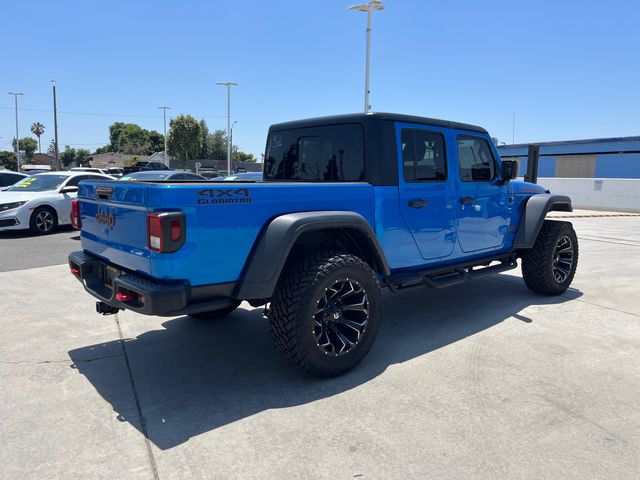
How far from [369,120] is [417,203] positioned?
81 cm

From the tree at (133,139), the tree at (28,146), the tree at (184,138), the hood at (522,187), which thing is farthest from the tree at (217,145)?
the hood at (522,187)

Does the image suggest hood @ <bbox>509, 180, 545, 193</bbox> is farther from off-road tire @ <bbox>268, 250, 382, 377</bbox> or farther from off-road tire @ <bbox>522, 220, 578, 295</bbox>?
off-road tire @ <bbox>268, 250, 382, 377</bbox>

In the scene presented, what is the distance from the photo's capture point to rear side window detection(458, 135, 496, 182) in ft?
15.8

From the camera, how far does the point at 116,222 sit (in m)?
3.31

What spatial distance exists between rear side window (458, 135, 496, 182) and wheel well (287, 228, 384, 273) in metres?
1.46

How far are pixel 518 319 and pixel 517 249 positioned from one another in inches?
39.0

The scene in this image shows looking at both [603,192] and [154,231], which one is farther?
[603,192]

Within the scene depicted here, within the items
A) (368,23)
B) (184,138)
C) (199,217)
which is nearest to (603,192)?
(368,23)

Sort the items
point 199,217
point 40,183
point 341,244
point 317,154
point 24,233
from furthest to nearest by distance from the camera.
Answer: point 40,183, point 24,233, point 317,154, point 341,244, point 199,217

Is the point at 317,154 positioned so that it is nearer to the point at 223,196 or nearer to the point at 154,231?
the point at 223,196

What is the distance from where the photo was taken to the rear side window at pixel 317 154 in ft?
13.7

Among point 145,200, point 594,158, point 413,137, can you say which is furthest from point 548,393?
point 594,158

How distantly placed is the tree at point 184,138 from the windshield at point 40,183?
173ft

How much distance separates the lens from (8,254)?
851cm
